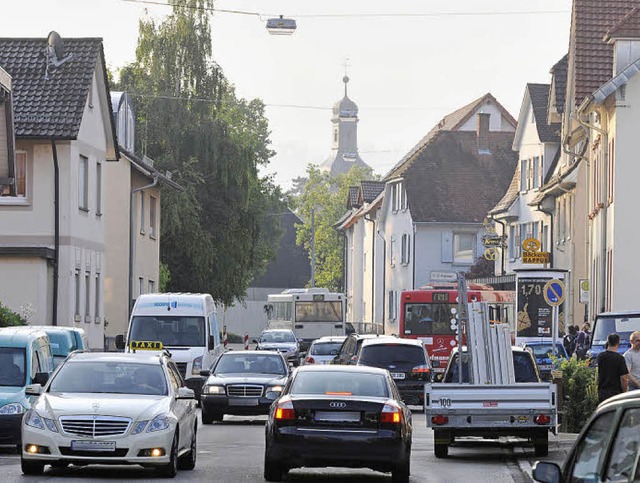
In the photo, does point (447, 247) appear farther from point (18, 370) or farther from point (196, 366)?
point (18, 370)

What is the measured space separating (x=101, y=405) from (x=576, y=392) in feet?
34.4

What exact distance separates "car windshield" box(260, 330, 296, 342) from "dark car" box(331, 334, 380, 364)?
1163 inches

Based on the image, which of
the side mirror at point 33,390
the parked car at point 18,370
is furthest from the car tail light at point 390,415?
the parked car at point 18,370

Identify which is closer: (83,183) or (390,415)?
(390,415)

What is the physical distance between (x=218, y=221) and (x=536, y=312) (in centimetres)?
2163

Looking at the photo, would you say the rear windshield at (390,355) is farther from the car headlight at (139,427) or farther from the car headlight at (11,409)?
the car headlight at (139,427)

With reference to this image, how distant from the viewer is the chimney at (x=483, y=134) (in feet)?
303

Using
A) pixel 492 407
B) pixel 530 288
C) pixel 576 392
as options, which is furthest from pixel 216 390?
pixel 530 288

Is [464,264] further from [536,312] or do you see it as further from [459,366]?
[459,366]

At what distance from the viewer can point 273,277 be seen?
5842 inches

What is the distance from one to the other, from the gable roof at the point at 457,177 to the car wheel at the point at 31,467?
71232 mm

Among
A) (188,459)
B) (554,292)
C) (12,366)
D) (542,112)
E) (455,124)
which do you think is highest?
(455,124)

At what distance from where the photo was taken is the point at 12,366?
22516 millimetres

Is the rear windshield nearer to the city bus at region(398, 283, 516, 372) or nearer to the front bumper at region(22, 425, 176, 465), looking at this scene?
the front bumper at region(22, 425, 176, 465)
